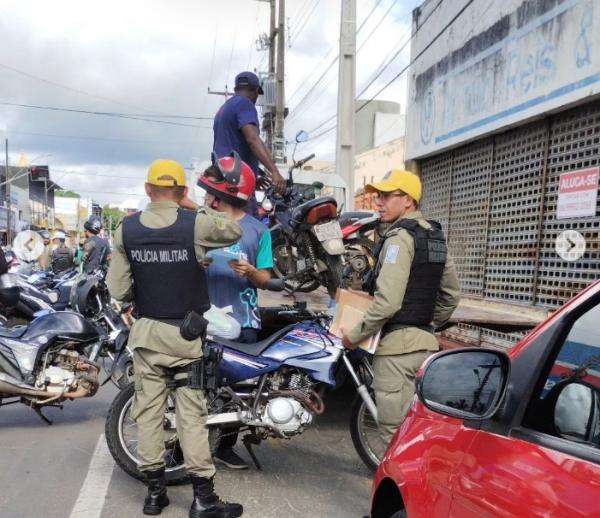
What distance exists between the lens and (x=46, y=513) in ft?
11.6

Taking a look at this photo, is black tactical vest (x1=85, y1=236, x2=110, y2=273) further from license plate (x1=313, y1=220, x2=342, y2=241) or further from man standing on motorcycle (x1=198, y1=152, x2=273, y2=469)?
man standing on motorcycle (x1=198, y1=152, x2=273, y2=469)

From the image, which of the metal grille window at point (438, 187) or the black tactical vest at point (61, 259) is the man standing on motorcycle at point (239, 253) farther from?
the black tactical vest at point (61, 259)

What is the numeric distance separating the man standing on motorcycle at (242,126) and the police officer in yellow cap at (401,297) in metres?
2.20

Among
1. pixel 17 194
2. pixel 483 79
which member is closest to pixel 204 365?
pixel 483 79

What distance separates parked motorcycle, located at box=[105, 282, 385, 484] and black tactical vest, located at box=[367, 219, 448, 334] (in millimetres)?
634

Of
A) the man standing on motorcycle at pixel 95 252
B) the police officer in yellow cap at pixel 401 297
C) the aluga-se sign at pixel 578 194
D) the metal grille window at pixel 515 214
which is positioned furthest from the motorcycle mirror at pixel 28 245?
the police officer in yellow cap at pixel 401 297

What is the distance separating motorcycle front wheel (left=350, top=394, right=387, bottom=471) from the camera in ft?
13.6

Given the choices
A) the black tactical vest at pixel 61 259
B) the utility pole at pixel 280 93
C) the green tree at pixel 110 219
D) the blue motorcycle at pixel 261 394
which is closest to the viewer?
the blue motorcycle at pixel 261 394

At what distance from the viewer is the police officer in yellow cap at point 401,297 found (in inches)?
129

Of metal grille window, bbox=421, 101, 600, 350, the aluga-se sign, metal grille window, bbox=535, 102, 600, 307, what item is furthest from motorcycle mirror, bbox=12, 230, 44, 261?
the aluga-se sign

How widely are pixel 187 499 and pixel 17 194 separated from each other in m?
53.9

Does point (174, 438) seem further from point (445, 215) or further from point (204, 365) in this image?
point (445, 215)

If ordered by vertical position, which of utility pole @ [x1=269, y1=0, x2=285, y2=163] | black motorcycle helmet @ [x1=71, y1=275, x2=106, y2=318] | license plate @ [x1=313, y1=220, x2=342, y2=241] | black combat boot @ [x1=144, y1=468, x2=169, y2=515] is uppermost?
utility pole @ [x1=269, y1=0, x2=285, y2=163]

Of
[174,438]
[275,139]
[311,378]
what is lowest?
[174,438]
